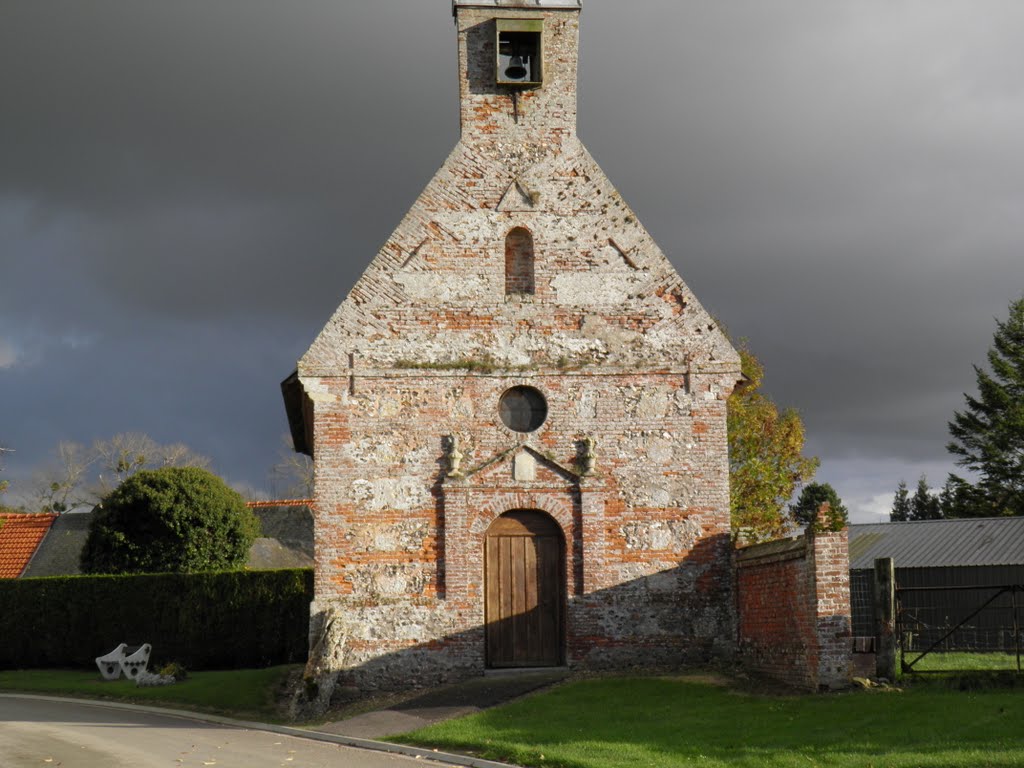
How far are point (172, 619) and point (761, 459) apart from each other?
2021 centimetres

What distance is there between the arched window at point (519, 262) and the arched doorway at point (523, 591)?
4091 mm

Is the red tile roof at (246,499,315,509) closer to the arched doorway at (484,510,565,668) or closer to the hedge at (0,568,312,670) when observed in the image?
the hedge at (0,568,312,670)

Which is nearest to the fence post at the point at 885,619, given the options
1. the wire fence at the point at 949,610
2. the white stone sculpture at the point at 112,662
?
the wire fence at the point at 949,610

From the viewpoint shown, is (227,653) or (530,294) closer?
(530,294)

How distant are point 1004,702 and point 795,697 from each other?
2913 millimetres

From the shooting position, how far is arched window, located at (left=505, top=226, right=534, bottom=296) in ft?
64.5

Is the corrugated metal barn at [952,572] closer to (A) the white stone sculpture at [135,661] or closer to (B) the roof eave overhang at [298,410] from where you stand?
(B) the roof eave overhang at [298,410]

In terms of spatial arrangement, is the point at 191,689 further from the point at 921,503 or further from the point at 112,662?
the point at 921,503

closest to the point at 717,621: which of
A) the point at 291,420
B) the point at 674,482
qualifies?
the point at 674,482

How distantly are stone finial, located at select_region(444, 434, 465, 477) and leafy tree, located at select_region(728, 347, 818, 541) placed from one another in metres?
16.3

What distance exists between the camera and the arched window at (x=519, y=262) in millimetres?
19656

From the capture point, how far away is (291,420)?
2278cm

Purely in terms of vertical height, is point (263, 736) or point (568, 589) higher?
point (568, 589)

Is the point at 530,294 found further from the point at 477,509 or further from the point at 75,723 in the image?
the point at 75,723
